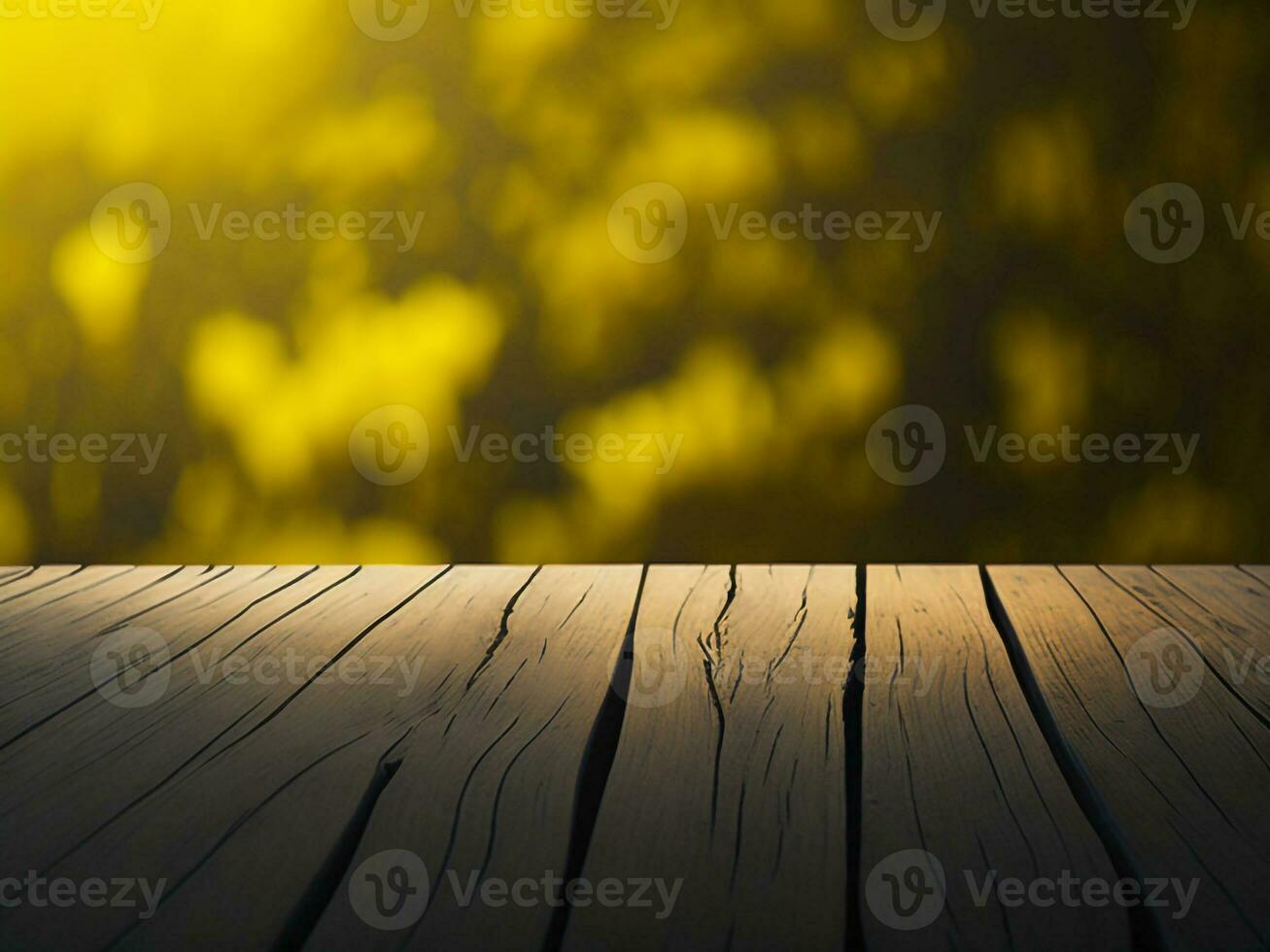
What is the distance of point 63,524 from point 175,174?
755mm

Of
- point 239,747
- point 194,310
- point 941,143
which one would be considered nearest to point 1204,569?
point 941,143

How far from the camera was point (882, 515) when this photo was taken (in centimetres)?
229

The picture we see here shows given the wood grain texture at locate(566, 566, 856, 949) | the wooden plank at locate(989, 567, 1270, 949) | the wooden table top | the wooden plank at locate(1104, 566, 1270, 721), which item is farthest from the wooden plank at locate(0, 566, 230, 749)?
the wooden plank at locate(1104, 566, 1270, 721)

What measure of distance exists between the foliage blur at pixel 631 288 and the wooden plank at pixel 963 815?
2.31 ft

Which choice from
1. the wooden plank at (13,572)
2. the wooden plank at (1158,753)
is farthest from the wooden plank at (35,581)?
the wooden plank at (1158,753)

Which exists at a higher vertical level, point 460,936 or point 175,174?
point 175,174

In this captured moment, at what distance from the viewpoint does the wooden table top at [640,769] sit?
935mm

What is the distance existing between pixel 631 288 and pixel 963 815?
4.62 ft

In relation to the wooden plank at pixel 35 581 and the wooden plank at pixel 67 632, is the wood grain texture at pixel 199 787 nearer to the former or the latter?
the wooden plank at pixel 67 632

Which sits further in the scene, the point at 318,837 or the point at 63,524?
the point at 63,524

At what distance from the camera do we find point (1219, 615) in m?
1.92

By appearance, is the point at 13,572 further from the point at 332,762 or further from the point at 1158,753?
the point at 1158,753

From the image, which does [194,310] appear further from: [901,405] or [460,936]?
[460,936]

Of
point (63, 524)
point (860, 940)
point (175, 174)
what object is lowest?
point (860, 940)
